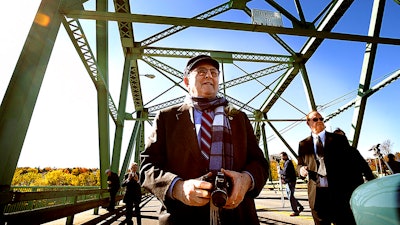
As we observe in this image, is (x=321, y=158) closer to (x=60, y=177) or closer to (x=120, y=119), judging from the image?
(x=120, y=119)

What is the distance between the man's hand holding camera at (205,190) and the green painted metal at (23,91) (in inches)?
139

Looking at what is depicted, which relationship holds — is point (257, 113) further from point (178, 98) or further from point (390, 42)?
point (390, 42)

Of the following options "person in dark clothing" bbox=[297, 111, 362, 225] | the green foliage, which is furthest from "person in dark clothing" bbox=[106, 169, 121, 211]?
the green foliage

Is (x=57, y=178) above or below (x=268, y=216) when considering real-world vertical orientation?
below

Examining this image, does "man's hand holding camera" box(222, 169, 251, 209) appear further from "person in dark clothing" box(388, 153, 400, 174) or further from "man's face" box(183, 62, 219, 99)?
"person in dark clothing" box(388, 153, 400, 174)

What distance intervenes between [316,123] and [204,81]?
2573 mm

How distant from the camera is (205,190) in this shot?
105cm

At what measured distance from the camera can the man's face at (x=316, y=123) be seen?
349 centimetres

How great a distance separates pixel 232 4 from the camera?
9.27m

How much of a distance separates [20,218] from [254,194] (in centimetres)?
248

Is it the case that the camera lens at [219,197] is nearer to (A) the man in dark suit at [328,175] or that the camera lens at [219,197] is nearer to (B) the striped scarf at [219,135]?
(B) the striped scarf at [219,135]

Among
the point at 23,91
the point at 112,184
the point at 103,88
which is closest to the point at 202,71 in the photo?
the point at 23,91

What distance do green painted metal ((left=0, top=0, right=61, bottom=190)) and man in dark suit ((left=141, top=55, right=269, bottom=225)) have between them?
3.20 m

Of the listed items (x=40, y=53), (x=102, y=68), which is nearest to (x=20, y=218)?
(x=40, y=53)
